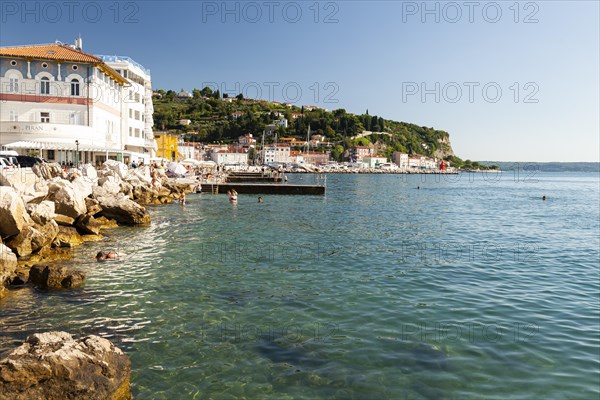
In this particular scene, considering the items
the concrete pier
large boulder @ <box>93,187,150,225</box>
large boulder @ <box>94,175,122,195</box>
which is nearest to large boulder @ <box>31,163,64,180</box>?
large boulder @ <box>94,175,122,195</box>

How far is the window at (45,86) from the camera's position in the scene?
45906 millimetres

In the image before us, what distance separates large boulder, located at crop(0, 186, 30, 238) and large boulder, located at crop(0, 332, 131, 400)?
9.03 meters

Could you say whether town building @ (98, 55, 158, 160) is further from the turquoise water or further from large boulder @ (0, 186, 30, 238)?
large boulder @ (0, 186, 30, 238)

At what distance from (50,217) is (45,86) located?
35295 millimetres

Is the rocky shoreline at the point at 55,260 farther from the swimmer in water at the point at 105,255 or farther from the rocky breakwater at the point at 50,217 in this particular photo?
the swimmer in water at the point at 105,255

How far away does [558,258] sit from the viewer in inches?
793

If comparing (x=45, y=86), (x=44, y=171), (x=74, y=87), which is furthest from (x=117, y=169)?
(x=45, y=86)

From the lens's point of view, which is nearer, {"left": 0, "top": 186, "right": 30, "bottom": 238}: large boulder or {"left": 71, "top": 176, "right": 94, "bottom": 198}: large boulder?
{"left": 0, "top": 186, "right": 30, "bottom": 238}: large boulder

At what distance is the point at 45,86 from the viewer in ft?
151

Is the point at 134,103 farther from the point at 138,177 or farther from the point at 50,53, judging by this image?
the point at 138,177

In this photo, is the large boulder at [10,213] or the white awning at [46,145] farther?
the white awning at [46,145]

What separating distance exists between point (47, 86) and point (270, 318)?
1791 inches

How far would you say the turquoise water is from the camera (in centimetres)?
795

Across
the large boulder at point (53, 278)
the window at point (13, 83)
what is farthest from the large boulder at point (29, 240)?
the window at point (13, 83)
